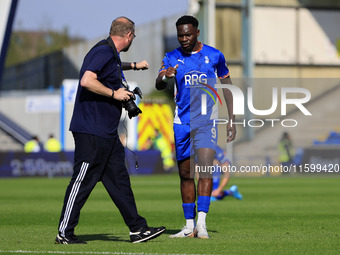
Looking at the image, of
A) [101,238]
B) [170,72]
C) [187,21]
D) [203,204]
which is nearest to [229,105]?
[170,72]

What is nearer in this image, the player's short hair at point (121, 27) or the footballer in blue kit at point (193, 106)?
the player's short hair at point (121, 27)

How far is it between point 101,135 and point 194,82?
4.60 ft

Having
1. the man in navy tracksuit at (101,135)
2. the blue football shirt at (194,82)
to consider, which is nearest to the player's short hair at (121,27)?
the man in navy tracksuit at (101,135)

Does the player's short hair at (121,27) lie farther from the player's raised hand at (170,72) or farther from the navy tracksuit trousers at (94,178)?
the navy tracksuit trousers at (94,178)

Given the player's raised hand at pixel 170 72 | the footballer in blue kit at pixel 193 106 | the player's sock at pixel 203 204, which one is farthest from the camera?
the footballer in blue kit at pixel 193 106

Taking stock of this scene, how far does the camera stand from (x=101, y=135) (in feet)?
27.6

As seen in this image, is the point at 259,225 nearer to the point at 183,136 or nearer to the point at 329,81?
the point at 183,136

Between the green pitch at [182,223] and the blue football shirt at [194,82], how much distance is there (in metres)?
1.35

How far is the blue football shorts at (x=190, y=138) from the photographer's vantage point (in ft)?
30.5

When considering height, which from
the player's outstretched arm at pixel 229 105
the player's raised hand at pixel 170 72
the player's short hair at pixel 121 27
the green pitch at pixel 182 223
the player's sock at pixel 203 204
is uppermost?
the player's short hair at pixel 121 27

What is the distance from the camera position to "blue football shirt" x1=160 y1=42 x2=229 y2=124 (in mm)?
9258

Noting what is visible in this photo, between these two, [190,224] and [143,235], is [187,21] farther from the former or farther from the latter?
[143,235]

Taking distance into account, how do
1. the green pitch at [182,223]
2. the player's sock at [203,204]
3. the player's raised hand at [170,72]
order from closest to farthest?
the green pitch at [182,223], the player's raised hand at [170,72], the player's sock at [203,204]

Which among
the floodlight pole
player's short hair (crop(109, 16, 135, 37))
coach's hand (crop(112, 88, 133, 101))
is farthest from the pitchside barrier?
coach's hand (crop(112, 88, 133, 101))
